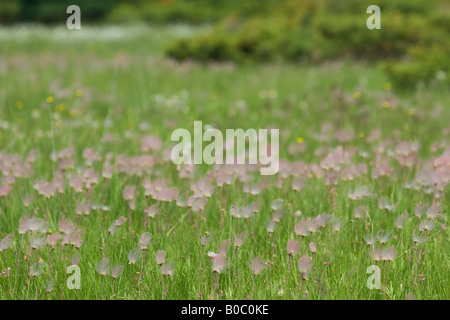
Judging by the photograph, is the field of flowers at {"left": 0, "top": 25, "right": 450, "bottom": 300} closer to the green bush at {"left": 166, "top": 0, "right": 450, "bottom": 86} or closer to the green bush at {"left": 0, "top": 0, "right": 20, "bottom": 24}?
the green bush at {"left": 166, "top": 0, "right": 450, "bottom": 86}

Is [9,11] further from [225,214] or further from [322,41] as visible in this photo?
[225,214]

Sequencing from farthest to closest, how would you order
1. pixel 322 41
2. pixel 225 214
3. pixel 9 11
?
1. pixel 9 11
2. pixel 322 41
3. pixel 225 214

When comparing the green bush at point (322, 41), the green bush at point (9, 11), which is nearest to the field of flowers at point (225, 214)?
the green bush at point (322, 41)

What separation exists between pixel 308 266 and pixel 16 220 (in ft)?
5.21

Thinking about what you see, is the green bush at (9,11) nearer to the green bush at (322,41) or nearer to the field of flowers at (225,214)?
the green bush at (322,41)

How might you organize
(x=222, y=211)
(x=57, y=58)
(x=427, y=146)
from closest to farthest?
(x=222, y=211) < (x=427, y=146) < (x=57, y=58)

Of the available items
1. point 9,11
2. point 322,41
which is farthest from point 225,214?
point 9,11

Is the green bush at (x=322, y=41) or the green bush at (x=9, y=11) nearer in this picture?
the green bush at (x=322, y=41)

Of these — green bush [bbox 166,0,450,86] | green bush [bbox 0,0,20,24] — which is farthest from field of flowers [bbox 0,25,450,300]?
green bush [bbox 0,0,20,24]

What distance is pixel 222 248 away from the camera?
1.95 metres

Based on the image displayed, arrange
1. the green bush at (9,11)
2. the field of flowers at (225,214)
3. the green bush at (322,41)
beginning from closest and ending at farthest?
the field of flowers at (225,214)
the green bush at (322,41)
the green bush at (9,11)
